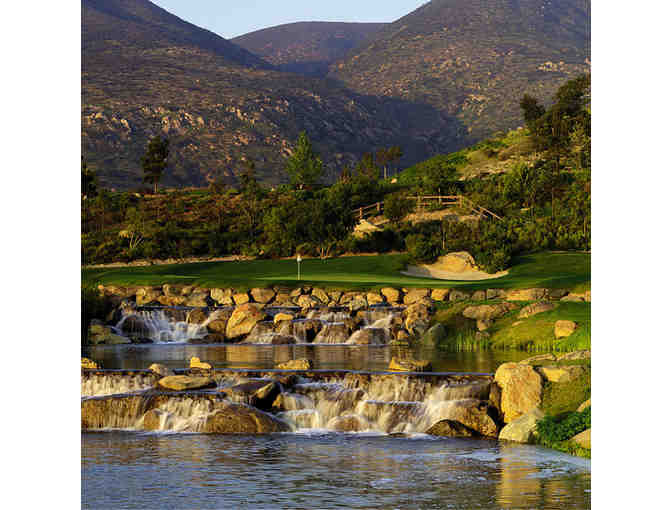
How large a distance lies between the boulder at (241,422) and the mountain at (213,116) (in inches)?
4419

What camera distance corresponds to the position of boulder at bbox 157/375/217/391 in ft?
59.8

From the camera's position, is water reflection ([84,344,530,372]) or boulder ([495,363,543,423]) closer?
boulder ([495,363,543,423])

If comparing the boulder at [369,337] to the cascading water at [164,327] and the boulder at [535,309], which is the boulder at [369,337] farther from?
the cascading water at [164,327]

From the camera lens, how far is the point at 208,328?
103 feet

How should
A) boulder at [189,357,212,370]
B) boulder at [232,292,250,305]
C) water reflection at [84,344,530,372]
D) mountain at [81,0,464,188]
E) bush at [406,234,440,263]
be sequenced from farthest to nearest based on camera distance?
mountain at [81,0,464,188] → bush at [406,234,440,263] → boulder at [232,292,250,305] → water reflection at [84,344,530,372] → boulder at [189,357,212,370]

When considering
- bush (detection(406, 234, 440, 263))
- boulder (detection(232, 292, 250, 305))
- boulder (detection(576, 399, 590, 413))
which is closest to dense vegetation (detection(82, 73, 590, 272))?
bush (detection(406, 234, 440, 263))

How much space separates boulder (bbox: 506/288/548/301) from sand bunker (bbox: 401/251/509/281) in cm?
1124

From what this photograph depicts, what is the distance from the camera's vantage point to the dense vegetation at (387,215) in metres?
52.3

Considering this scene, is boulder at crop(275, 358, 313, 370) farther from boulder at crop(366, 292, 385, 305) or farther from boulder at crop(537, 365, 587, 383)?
boulder at crop(366, 292, 385, 305)

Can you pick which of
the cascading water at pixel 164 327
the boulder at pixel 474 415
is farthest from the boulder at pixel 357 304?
the boulder at pixel 474 415
